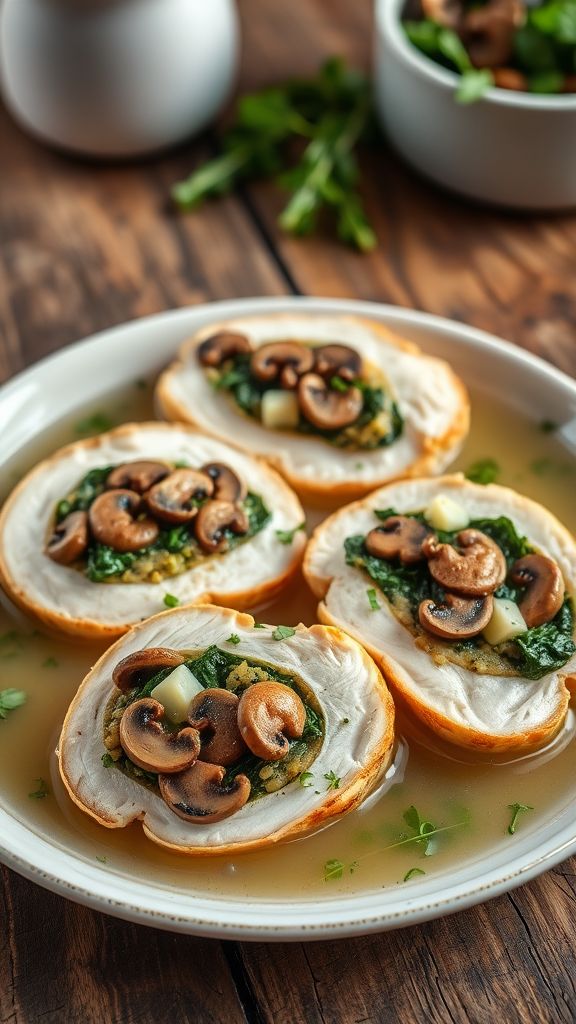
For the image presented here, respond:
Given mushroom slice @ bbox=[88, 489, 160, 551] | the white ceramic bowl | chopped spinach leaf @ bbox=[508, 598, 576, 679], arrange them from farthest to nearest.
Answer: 1. the white ceramic bowl
2. mushroom slice @ bbox=[88, 489, 160, 551]
3. chopped spinach leaf @ bbox=[508, 598, 576, 679]

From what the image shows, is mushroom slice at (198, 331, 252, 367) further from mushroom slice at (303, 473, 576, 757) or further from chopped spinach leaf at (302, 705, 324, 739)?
chopped spinach leaf at (302, 705, 324, 739)

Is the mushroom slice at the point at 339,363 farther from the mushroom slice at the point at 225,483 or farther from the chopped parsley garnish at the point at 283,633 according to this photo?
the chopped parsley garnish at the point at 283,633

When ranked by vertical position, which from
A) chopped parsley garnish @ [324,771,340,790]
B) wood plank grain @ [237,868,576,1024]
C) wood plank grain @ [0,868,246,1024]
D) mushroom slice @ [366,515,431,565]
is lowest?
wood plank grain @ [0,868,246,1024]

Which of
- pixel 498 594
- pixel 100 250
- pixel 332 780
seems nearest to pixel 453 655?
pixel 498 594

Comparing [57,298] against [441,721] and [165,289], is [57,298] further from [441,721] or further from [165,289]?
[441,721]

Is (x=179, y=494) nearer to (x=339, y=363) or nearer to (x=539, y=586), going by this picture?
(x=339, y=363)

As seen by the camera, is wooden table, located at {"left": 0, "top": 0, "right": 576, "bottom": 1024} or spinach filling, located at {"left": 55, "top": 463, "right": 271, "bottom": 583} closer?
wooden table, located at {"left": 0, "top": 0, "right": 576, "bottom": 1024}

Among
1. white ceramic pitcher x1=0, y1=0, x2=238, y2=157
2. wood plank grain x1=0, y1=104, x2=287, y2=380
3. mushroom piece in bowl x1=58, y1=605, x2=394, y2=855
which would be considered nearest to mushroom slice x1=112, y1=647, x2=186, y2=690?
mushroom piece in bowl x1=58, y1=605, x2=394, y2=855
